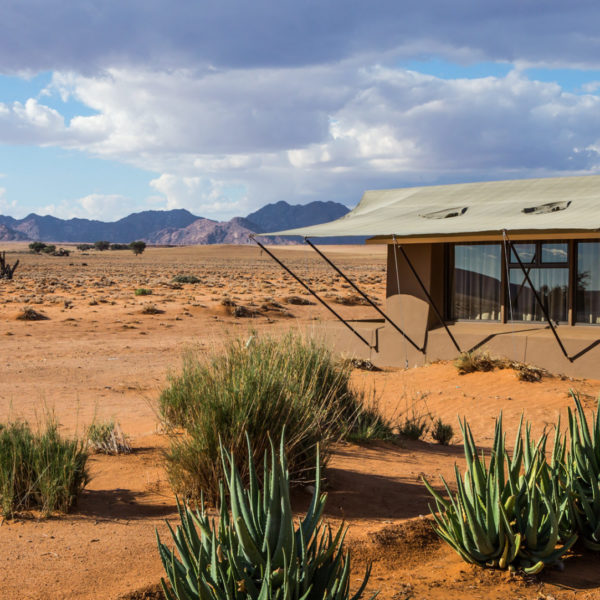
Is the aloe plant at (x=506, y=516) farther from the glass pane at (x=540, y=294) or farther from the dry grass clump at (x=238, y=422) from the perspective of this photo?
the glass pane at (x=540, y=294)

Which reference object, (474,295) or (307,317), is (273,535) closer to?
(474,295)

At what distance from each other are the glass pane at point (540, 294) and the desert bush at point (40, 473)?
953cm

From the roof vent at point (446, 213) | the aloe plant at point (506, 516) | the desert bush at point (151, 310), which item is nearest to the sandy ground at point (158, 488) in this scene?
the aloe plant at point (506, 516)

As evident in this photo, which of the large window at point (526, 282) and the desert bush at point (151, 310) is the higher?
the large window at point (526, 282)

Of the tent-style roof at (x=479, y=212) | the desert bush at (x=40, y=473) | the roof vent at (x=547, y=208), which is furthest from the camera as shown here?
the roof vent at (x=547, y=208)

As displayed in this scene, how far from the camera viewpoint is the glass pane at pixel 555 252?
1326 centimetres

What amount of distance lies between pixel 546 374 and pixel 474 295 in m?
2.44

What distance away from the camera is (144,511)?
16.6 ft

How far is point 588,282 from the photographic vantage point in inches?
517

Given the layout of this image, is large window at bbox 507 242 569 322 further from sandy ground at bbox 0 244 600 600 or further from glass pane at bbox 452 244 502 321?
sandy ground at bbox 0 244 600 600

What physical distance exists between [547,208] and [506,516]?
999 cm

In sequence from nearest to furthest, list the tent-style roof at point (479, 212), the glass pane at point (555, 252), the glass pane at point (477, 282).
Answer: the tent-style roof at point (479, 212) → the glass pane at point (555, 252) → the glass pane at point (477, 282)

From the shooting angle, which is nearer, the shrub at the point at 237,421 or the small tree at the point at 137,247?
the shrub at the point at 237,421

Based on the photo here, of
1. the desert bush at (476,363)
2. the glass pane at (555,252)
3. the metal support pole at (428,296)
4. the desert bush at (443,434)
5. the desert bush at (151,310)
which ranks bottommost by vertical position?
the desert bush at (443,434)
